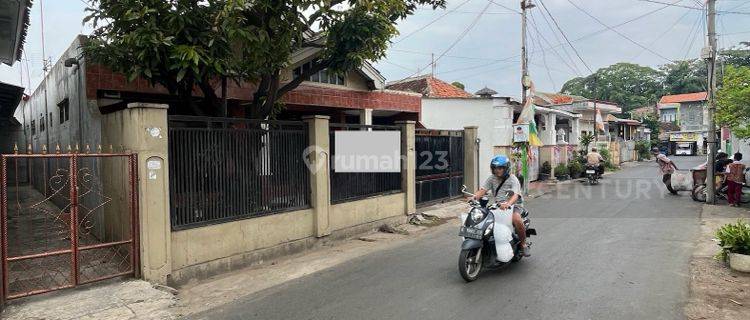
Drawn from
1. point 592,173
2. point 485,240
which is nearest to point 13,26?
point 485,240

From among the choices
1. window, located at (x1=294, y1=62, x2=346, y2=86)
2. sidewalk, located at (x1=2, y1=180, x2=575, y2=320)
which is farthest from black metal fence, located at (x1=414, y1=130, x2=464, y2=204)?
sidewalk, located at (x1=2, y1=180, x2=575, y2=320)

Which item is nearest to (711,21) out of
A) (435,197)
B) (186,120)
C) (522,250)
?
(435,197)

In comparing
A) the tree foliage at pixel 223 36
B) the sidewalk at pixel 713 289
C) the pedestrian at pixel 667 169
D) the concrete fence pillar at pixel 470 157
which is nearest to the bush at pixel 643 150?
the pedestrian at pixel 667 169

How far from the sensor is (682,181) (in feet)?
48.0

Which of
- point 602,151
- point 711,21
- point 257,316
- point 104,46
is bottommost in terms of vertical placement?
point 257,316

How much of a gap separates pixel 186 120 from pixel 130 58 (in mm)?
1533

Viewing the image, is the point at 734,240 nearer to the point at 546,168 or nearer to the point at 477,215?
the point at 477,215

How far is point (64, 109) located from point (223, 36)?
6.38m

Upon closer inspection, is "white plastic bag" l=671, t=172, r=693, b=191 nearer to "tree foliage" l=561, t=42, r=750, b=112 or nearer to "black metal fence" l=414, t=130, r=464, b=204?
"black metal fence" l=414, t=130, r=464, b=204

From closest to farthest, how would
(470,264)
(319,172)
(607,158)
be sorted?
(470,264) < (319,172) < (607,158)

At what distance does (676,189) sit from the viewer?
1472 cm

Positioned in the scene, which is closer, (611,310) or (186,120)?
(611,310)

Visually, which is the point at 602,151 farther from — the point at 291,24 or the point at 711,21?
the point at 291,24

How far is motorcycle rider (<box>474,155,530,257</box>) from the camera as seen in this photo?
6.32 metres
